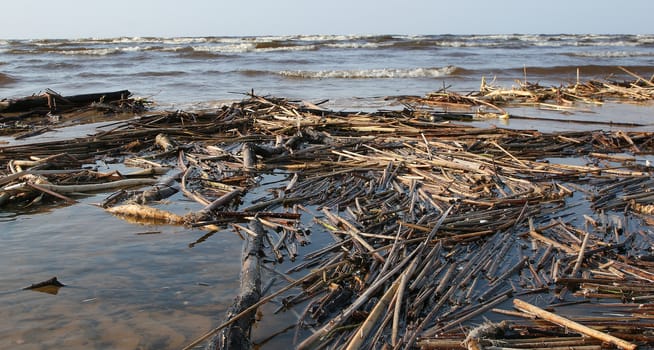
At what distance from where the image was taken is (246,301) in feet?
8.43

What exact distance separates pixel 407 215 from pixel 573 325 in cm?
161

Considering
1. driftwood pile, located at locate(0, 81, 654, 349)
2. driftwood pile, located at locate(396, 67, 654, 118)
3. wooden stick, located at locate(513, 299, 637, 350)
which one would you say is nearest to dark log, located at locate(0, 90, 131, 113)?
driftwood pile, located at locate(0, 81, 654, 349)

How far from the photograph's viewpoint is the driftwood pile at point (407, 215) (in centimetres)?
246

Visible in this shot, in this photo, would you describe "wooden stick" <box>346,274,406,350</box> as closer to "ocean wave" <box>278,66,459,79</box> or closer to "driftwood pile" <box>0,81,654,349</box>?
"driftwood pile" <box>0,81,654,349</box>

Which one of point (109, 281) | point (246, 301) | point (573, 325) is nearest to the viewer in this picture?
point (573, 325)

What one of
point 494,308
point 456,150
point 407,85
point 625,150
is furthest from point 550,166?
point 407,85

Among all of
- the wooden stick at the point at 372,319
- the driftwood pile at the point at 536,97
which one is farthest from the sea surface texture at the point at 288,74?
the wooden stick at the point at 372,319

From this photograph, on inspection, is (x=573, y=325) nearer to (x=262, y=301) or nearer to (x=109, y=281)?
(x=262, y=301)

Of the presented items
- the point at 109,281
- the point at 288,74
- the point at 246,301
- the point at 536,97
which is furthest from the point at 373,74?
the point at 246,301

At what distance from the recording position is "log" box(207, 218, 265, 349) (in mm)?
2248

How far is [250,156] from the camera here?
204 inches

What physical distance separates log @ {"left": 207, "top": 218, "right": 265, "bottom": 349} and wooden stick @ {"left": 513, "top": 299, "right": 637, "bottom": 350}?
1.22 m

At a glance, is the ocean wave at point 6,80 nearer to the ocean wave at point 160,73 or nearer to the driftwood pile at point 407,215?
the ocean wave at point 160,73

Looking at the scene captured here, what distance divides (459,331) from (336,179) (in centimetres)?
251
